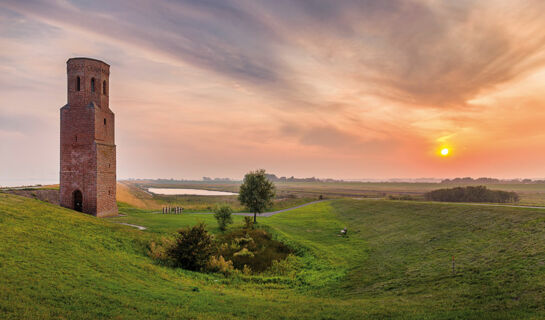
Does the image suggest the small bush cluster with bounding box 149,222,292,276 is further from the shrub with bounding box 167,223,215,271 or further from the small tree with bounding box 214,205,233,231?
the small tree with bounding box 214,205,233,231

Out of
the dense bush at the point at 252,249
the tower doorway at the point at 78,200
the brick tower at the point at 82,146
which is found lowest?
the dense bush at the point at 252,249

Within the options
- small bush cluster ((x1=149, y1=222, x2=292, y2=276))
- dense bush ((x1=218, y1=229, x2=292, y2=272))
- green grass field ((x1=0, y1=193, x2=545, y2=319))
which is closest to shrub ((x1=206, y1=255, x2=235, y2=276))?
small bush cluster ((x1=149, y1=222, x2=292, y2=276))

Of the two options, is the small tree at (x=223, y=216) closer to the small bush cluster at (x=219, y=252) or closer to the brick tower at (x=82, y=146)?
the small bush cluster at (x=219, y=252)

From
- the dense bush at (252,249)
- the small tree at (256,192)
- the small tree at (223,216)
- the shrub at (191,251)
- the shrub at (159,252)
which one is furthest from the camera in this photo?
the small tree at (256,192)

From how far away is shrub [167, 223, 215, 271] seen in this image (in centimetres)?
1877

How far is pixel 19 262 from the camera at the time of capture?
38.5ft

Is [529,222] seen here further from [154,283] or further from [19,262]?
[19,262]

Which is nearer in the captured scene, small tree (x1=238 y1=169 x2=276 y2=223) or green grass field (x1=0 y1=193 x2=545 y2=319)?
green grass field (x1=0 y1=193 x2=545 y2=319)

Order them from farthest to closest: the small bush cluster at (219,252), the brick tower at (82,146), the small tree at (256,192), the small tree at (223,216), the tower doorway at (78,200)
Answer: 1. the small tree at (256,192)
2. the tower doorway at (78,200)
3. the brick tower at (82,146)
4. the small tree at (223,216)
5. the small bush cluster at (219,252)

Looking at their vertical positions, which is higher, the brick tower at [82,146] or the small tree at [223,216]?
the brick tower at [82,146]

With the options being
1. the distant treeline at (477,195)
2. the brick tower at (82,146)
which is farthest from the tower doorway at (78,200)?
the distant treeline at (477,195)

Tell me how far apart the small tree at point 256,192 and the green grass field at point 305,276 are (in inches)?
442

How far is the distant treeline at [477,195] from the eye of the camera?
60.7 m

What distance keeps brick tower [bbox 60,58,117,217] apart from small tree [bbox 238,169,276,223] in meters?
16.5
